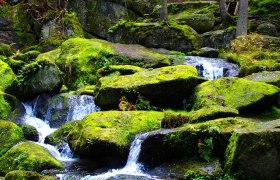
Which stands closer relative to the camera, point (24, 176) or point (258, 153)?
point (258, 153)

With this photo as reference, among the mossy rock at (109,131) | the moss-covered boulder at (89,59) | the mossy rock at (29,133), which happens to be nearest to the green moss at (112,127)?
the mossy rock at (109,131)

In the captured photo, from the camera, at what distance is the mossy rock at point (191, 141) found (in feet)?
26.9

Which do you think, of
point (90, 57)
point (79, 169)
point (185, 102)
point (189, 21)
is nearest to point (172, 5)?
point (189, 21)

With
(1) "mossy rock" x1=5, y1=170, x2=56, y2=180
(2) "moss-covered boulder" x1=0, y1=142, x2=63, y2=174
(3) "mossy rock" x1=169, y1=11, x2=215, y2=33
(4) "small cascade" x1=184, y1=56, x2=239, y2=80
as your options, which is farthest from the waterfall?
(3) "mossy rock" x1=169, y1=11, x2=215, y2=33

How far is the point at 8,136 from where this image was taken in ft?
34.4

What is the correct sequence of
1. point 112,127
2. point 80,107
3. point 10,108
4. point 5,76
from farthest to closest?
1. point 5,76
2. point 80,107
3. point 10,108
4. point 112,127

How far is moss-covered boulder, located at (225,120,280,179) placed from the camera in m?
6.94

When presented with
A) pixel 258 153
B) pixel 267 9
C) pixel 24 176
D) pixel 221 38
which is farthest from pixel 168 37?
pixel 24 176

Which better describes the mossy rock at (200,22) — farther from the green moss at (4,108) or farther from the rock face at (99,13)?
the green moss at (4,108)

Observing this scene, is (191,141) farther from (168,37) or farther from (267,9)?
(267,9)

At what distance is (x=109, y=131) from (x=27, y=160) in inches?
81.7

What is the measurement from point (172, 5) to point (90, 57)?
42.1ft

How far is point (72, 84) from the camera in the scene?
15328mm

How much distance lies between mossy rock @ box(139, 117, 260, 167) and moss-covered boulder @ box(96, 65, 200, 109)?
8.40 feet
